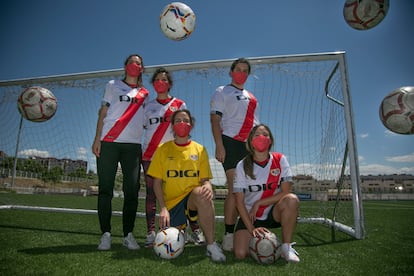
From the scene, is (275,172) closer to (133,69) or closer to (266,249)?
(266,249)

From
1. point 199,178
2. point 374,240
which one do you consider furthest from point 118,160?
point 374,240

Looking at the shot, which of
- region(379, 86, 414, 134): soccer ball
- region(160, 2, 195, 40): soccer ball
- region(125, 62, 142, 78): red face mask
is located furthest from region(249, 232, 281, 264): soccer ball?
region(160, 2, 195, 40): soccer ball

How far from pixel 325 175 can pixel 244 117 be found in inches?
120

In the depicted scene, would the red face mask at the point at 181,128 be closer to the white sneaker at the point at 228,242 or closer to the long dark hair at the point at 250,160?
the long dark hair at the point at 250,160

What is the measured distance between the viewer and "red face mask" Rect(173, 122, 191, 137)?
117 inches

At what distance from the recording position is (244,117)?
136 inches

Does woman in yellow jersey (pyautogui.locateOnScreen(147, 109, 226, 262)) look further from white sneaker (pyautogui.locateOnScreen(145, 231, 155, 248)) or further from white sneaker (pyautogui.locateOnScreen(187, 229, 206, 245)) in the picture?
white sneaker (pyautogui.locateOnScreen(187, 229, 206, 245))

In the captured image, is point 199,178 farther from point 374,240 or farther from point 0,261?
point 374,240

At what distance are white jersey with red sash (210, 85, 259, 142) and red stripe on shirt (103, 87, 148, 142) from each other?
35.9 inches

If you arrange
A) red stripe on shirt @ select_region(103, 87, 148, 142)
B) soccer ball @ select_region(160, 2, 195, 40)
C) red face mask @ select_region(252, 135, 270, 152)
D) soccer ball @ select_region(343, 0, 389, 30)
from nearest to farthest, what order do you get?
red face mask @ select_region(252, 135, 270, 152), red stripe on shirt @ select_region(103, 87, 148, 142), soccer ball @ select_region(343, 0, 389, 30), soccer ball @ select_region(160, 2, 195, 40)

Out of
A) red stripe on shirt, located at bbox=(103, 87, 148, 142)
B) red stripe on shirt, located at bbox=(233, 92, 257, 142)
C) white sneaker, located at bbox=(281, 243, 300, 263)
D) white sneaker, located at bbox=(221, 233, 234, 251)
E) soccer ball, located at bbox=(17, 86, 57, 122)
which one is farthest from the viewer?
soccer ball, located at bbox=(17, 86, 57, 122)

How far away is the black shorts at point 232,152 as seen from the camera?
3305 mm

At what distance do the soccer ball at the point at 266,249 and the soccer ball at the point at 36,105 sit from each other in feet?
14.9

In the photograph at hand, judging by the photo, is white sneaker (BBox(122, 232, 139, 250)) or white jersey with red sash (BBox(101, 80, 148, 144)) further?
white jersey with red sash (BBox(101, 80, 148, 144))
